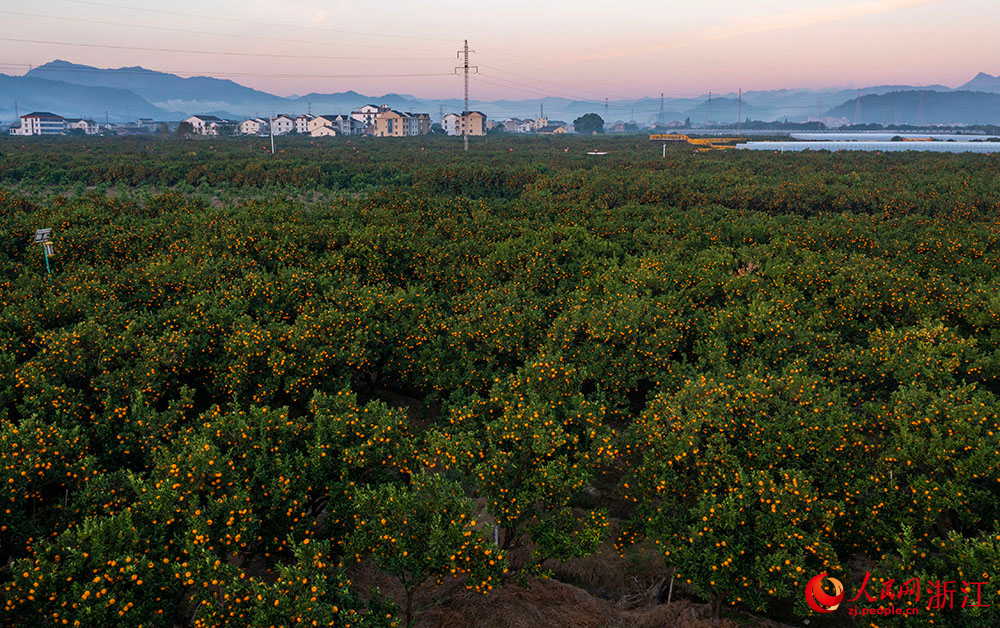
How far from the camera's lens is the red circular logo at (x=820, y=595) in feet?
30.0

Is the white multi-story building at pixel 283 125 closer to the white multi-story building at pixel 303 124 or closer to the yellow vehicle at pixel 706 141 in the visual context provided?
the white multi-story building at pixel 303 124

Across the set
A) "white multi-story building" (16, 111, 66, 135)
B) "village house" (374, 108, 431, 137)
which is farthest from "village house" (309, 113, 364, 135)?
"white multi-story building" (16, 111, 66, 135)

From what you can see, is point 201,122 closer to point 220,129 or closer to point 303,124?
point 220,129

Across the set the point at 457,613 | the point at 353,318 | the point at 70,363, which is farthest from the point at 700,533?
the point at 70,363

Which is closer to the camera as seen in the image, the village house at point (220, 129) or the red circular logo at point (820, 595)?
the red circular logo at point (820, 595)

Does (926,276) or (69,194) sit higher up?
(69,194)

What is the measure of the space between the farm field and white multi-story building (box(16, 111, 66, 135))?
18219 cm

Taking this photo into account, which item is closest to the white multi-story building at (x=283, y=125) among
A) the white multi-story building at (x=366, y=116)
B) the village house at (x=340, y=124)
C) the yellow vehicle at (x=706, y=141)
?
the village house at (x=340, y=124)

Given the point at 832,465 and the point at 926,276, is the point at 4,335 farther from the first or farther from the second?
the point at 926,276

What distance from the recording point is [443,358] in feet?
56.8

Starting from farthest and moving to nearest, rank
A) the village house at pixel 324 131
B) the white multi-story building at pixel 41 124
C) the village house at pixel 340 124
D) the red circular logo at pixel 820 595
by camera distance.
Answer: the white multi-story building at pixel 41 124 → the village house at pixel 340 124 → the village house at pixel 324 131 → the red circular logo at pixel 820 595

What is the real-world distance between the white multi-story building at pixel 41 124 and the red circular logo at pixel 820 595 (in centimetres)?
20345

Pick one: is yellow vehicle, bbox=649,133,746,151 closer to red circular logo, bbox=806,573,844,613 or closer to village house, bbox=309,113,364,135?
village house, bbox=309,113,364,135

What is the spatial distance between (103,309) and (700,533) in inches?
663
